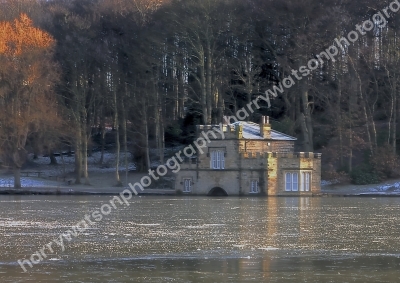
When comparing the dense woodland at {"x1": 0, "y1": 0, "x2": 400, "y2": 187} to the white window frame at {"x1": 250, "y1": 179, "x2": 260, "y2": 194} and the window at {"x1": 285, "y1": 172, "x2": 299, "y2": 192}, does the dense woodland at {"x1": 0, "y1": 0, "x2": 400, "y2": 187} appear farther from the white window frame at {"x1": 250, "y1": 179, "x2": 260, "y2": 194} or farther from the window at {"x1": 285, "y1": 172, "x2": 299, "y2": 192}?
the white window frame at {"x1": 250, "y1": 179, "x2": 260, "y2": 194}

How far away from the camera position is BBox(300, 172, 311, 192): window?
53719 millimetres

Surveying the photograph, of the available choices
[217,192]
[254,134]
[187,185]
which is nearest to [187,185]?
[187,185]

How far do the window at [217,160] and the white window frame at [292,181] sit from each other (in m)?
4.07

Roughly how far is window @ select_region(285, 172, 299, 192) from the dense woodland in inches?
149

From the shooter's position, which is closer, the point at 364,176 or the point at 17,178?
the point at 364,176

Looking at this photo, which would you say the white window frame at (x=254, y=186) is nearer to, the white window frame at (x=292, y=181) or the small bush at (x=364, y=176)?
the white window frame at (x=292, y=181)

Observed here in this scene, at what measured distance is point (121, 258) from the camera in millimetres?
21750

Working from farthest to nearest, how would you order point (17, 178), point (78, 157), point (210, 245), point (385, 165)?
1. point (78, 157)
2. point (17, 178)
3. point (385, 165)
4. point (210, 245)

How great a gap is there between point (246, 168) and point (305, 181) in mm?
3731

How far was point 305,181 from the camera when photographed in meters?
53.8

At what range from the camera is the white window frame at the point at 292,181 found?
Answer: 5381 centimetres

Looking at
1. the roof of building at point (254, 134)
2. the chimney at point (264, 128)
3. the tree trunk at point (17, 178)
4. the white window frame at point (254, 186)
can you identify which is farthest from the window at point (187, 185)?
the tree trunk at point (17, 178)

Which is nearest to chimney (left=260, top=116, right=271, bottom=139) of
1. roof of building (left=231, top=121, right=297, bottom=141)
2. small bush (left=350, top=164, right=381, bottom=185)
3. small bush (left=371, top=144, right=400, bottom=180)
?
roof of building (left=231, top=121, right=297, bottom=141)

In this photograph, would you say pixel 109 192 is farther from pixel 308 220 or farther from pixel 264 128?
pixel 308 220
